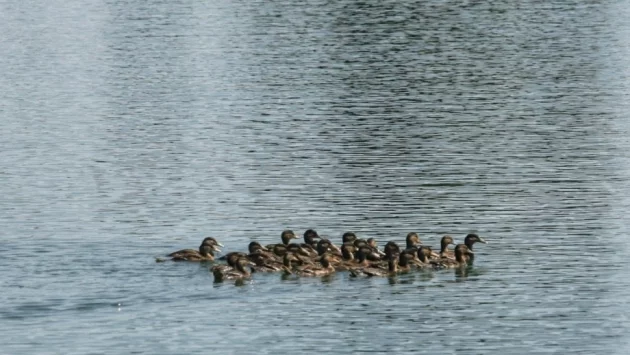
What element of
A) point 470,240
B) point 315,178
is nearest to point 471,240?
point 470,240

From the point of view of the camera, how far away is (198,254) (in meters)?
39.4

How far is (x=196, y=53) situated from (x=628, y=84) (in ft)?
75.5

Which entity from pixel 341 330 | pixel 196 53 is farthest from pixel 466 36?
pixel 341 330

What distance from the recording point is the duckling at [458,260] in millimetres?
39531

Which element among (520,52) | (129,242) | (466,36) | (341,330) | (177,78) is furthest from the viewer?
(466,36)

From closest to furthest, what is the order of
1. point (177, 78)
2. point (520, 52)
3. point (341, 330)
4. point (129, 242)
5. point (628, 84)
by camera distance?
point (341, 330) → point (129, 242) → point (628, 84) → point (177, 78) → point (520, 52)

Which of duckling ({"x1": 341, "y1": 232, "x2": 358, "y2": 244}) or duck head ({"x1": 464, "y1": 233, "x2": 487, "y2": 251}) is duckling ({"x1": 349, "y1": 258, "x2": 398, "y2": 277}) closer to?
duckling ({"x1": 341, "y1": 232, "x2": 358, "y2": 244})

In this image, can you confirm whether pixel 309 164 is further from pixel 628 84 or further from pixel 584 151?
pixel 628 84

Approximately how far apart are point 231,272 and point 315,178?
1238cm

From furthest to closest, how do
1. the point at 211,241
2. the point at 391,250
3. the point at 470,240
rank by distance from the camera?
the point at 470,240
the point at 211,241
the point at 391,250

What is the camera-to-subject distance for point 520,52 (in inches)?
3196

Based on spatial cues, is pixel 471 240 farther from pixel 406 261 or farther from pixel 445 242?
pixel 406 261

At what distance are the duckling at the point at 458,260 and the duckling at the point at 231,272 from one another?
4.80 m

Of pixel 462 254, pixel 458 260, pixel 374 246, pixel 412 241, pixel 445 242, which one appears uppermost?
pixel 374 246
